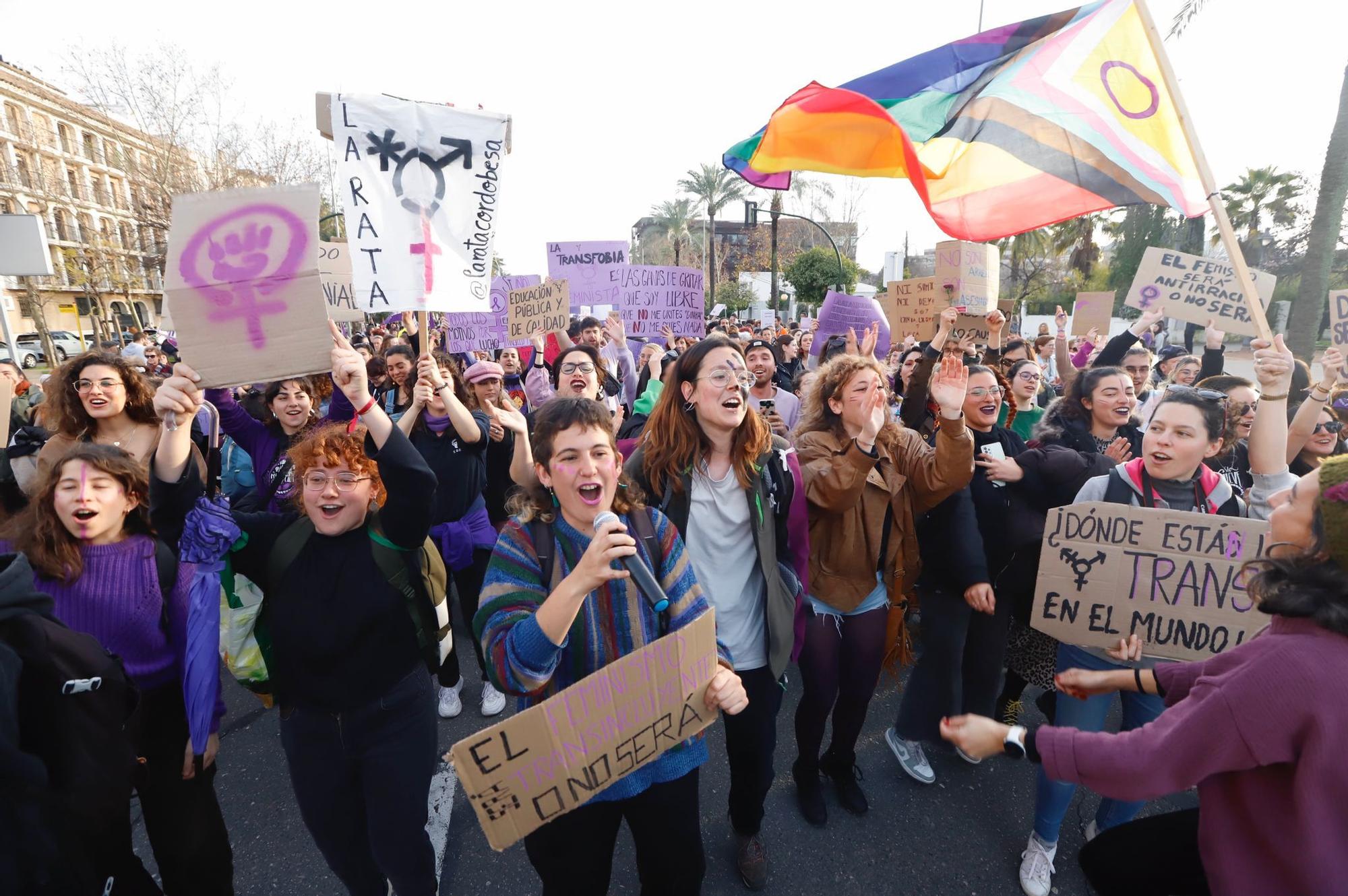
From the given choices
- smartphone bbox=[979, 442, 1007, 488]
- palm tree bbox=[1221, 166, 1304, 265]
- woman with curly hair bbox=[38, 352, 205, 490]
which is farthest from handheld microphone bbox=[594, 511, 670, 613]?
palm tree bbox=[1221, 166, 1304, 265]

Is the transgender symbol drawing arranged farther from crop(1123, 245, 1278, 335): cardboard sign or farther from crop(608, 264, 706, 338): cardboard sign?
crop(608, 264, 706, 338): cardboard sign

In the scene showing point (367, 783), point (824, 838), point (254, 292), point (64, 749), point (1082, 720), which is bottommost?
point (824, 838)

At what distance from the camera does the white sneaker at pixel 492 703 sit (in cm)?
365

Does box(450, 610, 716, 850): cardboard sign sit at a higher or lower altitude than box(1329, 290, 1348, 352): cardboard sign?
lower

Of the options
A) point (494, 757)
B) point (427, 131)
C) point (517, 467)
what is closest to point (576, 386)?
point (517, 467)

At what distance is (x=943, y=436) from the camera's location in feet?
8.45

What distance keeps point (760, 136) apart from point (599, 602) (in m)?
4.01

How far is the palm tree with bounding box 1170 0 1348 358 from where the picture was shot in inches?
326

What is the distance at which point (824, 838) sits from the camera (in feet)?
8.92

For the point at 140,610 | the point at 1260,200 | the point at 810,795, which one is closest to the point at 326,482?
the point at 140,610

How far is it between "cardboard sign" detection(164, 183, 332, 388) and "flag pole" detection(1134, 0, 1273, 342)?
332cm

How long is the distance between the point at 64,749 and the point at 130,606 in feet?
1.88

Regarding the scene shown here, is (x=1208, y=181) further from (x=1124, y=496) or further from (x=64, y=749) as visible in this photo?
(x=64, y=749)

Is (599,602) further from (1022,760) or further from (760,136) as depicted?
(760,136)
